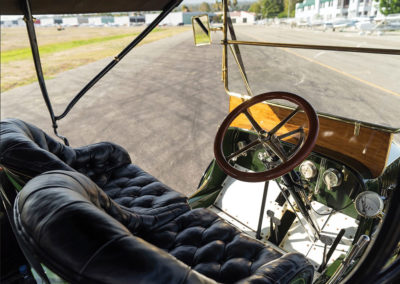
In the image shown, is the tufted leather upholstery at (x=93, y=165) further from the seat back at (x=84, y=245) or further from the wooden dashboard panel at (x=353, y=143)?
the wooden dashboard panel at (x=353, y=143)

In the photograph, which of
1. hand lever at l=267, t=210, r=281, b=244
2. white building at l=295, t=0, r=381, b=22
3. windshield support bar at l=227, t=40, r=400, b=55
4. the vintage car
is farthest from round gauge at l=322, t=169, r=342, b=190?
white building at l=295, t=0, r=381, b=22

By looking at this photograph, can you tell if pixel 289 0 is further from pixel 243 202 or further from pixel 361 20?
pixel 243 202

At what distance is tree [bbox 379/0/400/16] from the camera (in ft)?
3.78

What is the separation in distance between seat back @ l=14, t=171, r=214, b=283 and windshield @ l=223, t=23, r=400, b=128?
132cm

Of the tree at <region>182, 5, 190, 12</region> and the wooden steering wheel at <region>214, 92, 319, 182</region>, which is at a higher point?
the tree at <region>182, 5, 190, 12</region>

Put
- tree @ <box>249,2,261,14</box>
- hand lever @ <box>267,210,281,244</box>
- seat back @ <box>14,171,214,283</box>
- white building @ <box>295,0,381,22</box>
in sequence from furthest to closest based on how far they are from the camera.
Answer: hand lever @ <box>267,210,281,244</box> < tree @ <box>249,2,261,14</box> < white building @ <box>295,0,381,22</box> < seat back @ <box>14,171,214,283</box>

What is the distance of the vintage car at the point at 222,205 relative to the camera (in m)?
0.76

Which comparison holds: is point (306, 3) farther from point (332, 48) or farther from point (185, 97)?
point (185, 97)

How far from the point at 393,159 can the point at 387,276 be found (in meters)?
1.09

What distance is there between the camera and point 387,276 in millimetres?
756

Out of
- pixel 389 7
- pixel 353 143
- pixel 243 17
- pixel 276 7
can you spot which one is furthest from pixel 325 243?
pixel 243 17

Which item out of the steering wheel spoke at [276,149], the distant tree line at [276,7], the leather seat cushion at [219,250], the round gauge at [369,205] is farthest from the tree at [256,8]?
the leather seat cushion at [219,250]

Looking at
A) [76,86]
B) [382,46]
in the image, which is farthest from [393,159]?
[76,86]

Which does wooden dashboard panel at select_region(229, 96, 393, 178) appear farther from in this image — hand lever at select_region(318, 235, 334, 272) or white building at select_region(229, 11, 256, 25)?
white building at select_region(229, 11, 256, 25)
